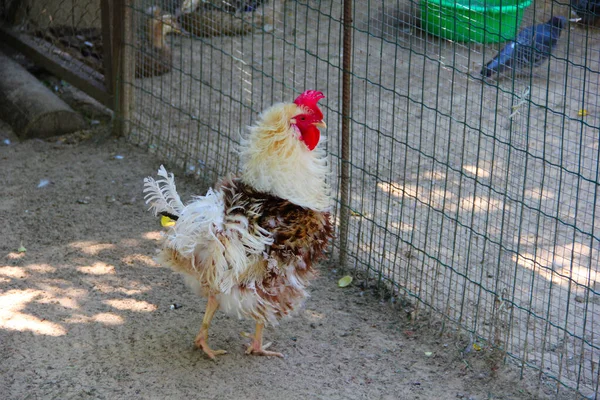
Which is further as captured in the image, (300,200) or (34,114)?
(34,114)

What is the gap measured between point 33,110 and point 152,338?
3.56 m

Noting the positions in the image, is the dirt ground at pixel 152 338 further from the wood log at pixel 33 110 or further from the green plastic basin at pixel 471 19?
the green plastic basin at pixel 471 19

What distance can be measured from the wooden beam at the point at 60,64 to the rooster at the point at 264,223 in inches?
139

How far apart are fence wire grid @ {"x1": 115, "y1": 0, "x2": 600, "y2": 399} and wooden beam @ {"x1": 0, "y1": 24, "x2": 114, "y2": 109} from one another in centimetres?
42

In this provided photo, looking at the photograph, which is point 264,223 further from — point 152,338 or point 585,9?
point 585,9

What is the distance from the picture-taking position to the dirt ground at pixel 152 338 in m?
3.91

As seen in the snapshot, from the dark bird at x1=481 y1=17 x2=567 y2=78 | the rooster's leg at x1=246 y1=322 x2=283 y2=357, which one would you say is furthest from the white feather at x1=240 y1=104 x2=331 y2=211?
the dark bird at x1=481 y1=17 x2=567 y2=78

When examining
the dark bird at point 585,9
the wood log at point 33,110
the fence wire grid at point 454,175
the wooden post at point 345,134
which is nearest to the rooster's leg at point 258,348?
the fence wire grid at point 454,175

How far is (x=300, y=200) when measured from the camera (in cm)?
378

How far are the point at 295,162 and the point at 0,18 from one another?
587 centimetres

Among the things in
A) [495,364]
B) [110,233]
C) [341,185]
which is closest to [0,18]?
[110,233]

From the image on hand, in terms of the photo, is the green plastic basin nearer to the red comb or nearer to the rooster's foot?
the red comb

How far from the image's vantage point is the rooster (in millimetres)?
3674

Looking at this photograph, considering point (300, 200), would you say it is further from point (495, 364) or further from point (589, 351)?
point (589, 351)
